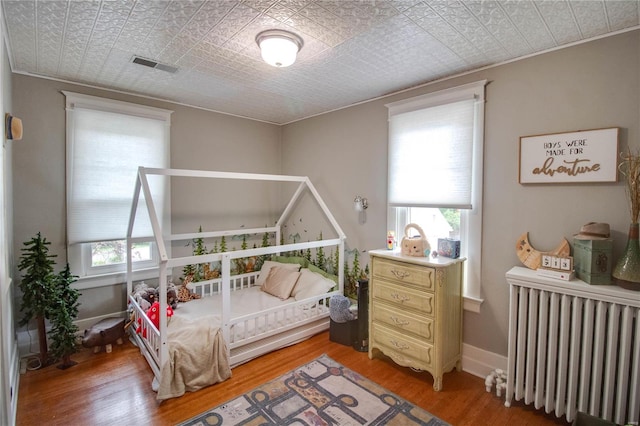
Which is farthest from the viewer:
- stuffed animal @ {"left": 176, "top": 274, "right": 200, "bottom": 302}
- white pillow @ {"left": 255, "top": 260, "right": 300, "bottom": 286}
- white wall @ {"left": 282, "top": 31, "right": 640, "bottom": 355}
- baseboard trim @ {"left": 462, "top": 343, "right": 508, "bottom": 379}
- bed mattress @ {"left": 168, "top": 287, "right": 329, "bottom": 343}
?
white pillow @ {"left": 255, "top": 260, "right": 300, "bottom": 286}

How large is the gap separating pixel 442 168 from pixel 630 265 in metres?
1.31

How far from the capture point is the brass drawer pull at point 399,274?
94.8 inches

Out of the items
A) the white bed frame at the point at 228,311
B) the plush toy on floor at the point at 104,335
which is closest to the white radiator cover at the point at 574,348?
the white bed frame at the point at 228,311

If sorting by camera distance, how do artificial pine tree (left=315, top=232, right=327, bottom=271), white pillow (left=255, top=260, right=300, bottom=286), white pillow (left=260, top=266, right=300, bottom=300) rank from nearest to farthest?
white pillow (left=260, top=266, right=300, bottom=300), white pillow (left=255, top=260, right=300, bottom=286), artificial pine tree (left=315, top=232, right=327, bottom=271)

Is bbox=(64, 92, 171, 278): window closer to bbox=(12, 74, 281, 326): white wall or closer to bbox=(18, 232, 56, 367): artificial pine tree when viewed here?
bbox=(12, 74, 281, 326): white wall

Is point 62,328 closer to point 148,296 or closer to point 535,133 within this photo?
point 148,296

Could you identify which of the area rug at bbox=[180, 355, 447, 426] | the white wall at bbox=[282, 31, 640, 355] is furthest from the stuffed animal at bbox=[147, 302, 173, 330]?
the white wall at bbox=[282, 31, 640, 355]

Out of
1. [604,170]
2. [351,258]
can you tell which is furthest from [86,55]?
[604,170]

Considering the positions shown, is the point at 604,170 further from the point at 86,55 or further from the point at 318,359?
the point at 86,55

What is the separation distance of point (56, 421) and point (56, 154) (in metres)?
2.15

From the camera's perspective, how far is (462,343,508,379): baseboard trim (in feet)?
7.76

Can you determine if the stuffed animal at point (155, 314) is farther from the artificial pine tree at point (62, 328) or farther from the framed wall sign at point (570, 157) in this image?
the framed wall sign at point (570, 157)

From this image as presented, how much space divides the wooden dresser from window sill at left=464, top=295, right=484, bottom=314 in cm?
6

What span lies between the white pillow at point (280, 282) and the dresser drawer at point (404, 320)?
1.04 meters
